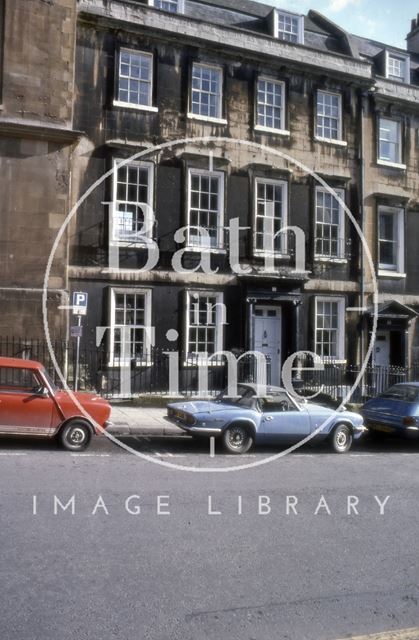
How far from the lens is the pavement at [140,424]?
12.0m

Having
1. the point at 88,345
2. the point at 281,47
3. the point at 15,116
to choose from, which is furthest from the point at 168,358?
the point at 281,47

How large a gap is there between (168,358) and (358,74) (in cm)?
1184

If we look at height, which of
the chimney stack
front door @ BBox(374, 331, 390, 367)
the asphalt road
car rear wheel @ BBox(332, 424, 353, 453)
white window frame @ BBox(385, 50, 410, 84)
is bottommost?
the asphalt road

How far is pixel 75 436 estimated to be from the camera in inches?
394

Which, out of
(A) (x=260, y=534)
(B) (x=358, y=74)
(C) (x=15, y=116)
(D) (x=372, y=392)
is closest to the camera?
(A) (x=260, y=534)

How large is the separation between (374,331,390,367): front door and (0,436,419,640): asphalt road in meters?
11.6

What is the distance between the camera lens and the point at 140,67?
56.5ft

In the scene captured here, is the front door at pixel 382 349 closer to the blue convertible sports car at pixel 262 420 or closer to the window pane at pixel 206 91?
the window pane at pixel 206 91

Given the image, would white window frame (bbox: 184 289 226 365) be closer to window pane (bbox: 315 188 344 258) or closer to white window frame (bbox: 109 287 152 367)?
white window frame (bbox: 109 287 152 367)

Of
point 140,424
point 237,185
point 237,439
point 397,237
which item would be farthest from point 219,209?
point 237,439

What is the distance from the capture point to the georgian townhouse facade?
655 inches

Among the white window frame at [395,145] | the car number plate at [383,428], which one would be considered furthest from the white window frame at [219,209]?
the car number plate at [383,428]

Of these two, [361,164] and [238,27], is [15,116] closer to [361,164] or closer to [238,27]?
[238,27]

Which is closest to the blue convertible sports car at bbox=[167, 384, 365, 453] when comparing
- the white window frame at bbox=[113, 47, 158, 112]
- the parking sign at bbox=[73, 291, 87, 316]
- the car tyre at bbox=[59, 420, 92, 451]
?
the car tyre at bbox=[59, 420, 92, 451]
